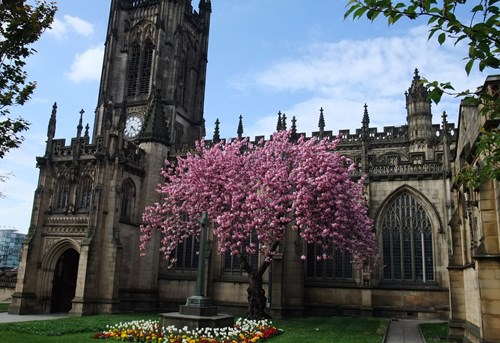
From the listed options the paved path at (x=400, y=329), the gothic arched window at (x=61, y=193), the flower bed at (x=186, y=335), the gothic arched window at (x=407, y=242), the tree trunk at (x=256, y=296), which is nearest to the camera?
the flower bed at (x=186, y=335)

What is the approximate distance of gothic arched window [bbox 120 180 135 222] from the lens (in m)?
27.9

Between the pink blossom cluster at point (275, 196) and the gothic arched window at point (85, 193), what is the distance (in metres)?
7.03

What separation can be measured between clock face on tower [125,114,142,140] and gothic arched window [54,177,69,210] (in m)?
11.4

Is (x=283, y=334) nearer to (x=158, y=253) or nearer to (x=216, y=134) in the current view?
(x=158, y=253)

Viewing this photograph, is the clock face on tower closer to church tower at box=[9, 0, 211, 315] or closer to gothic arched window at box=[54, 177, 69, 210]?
church tower at box=[9, 0, 211, 315]

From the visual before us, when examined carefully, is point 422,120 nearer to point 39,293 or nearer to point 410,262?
point 410,262

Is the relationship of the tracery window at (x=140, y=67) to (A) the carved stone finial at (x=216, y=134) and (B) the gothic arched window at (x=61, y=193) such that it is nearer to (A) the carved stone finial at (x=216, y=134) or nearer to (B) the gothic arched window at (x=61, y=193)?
(A) the carved stone finial at (x=216, y=134)

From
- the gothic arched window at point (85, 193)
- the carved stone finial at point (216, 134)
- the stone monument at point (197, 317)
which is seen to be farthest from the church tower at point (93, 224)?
the stone monument at point (197, 317)

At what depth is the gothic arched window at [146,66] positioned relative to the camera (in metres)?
41.2

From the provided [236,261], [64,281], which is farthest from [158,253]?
[64,281]

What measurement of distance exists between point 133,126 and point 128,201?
1246cm

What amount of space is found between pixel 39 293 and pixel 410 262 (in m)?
21.1

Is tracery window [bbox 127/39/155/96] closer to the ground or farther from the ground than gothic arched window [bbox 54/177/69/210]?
farther from the ground

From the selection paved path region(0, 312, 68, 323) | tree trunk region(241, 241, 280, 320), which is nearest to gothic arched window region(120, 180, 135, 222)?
paved path region(0, 312, 68, 323)
